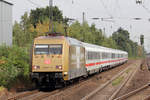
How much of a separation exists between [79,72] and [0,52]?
5302 mm

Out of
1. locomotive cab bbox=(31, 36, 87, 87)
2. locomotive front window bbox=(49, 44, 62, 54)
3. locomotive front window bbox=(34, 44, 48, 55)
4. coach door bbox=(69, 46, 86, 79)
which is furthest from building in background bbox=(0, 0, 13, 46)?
locomotive front window bbox=(49, 44, 62, 54)

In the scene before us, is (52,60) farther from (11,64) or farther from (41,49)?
(11,64)

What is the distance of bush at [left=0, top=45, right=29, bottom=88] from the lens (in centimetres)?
1650

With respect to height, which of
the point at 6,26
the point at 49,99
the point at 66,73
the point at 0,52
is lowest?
the point at 49,99

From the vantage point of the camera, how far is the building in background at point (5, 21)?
29.3m

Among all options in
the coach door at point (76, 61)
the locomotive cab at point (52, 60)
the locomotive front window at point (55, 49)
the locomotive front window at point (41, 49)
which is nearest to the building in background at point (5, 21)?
the coach door at point (76, 61)

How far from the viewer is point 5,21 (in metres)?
30.4

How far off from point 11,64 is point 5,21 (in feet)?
45.1

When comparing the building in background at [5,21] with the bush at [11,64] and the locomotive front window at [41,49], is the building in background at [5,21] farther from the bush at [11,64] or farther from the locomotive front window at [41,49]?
the locomotive front window at [41,49]

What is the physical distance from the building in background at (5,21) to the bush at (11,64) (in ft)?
29.5

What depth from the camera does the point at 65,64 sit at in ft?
51.8

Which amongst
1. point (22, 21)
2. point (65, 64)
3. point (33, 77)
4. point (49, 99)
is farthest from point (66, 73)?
point (22, 21)

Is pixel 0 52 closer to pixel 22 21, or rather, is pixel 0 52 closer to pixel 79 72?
pixel 79 72

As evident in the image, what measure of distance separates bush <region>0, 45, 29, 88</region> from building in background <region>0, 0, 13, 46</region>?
898cm
